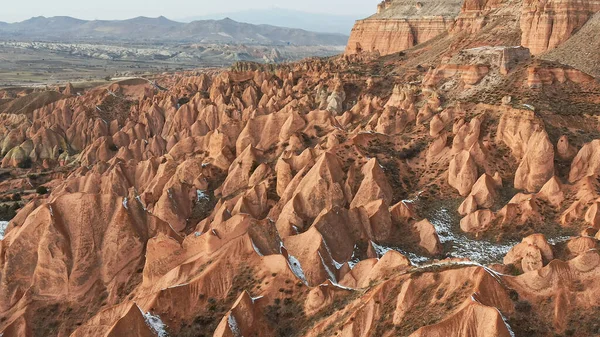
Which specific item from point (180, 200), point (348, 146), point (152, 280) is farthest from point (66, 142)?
point (152, 280)

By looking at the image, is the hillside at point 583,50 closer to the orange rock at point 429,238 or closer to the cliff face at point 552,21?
the cliff face at point 552,21

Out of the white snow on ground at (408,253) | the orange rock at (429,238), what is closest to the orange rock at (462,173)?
the orange rock at (429,238)

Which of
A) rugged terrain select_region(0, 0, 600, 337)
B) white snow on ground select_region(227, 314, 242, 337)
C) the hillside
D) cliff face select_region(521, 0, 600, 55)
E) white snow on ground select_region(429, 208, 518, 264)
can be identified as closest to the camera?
rugged terrain select_region(0, 0, 600, 337)

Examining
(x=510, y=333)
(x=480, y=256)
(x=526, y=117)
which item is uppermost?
(x=526, y=117)

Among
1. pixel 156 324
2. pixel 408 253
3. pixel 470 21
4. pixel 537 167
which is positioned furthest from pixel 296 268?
pixel 470 21

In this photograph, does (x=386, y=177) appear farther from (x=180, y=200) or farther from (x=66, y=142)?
(x=66, y=142)

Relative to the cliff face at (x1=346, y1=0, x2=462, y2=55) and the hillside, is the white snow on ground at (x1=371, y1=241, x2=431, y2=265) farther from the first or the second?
the cliff face at (x1=346, y1=0, x2=462, y2=55)

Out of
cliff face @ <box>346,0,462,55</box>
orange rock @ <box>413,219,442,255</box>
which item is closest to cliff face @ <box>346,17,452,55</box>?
cliff face @ <box>346,0,462,55</box>
